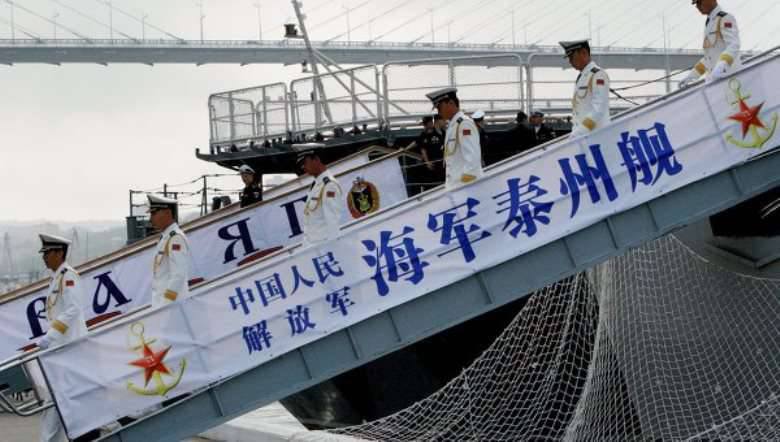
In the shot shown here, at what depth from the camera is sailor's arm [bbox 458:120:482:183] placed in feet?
30.6

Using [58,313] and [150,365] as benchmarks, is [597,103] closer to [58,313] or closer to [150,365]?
[150,365]

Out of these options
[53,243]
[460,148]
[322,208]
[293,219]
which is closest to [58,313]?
[53,243]

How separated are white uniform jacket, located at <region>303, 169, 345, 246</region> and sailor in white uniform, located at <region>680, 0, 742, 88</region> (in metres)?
3.03

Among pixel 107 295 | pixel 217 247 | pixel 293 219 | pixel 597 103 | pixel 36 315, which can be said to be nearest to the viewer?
pixel 597 103

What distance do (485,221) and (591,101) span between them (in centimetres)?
128

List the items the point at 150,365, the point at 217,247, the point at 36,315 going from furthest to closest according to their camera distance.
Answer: the point at 217,247 < the point at 36,315 < the point at 150,365

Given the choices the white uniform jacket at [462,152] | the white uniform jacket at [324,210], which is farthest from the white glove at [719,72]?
the white uniform jacket at [324,210]

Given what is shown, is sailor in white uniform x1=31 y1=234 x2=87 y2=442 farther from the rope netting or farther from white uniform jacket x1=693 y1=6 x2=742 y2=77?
white uniform jacket x1=693 y1=6 x2=742 y2=77

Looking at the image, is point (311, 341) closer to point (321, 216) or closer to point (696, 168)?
point (321, 216)

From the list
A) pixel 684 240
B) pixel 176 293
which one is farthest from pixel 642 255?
pixel 176 293

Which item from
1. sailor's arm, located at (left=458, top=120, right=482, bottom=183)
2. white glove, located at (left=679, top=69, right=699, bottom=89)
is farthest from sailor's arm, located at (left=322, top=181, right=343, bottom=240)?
white glove, located at (left=679, top=69, right=699, bottom=89)

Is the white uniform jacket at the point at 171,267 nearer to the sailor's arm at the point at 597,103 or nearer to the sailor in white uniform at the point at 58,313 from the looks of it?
the sailor in white uniform at the point at 58,313

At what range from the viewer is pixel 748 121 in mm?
9523

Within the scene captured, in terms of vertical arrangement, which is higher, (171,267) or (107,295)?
(107,295)
